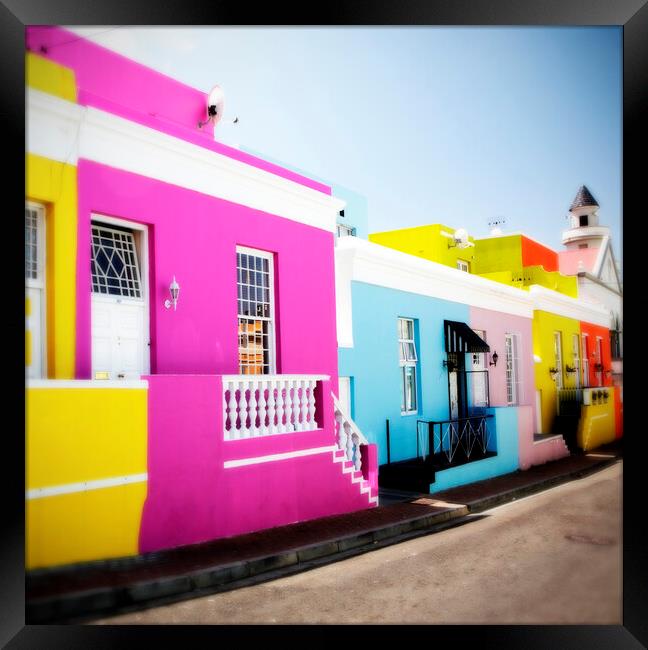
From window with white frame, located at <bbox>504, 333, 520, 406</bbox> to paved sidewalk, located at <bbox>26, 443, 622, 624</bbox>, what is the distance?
18.0 ft

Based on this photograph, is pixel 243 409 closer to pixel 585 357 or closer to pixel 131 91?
pixel 131 91

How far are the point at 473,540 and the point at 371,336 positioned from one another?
4060 millimetres

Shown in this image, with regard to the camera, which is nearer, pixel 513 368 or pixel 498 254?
pixel 513 368

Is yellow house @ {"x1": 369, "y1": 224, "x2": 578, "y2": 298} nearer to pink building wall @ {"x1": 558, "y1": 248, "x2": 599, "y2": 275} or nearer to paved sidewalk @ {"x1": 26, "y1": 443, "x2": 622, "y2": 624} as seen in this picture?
pink building wall @ {"x1": 558, "y1": 248, "x2": 599, "y2": 275}

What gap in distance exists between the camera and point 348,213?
16.8 m

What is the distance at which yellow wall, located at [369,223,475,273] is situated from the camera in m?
16.3

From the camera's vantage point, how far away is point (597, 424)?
1630 cm

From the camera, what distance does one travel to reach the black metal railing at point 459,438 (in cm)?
1155

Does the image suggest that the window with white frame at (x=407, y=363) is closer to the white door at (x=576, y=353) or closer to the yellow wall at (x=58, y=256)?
the yellow wall at (x=58, y=256)

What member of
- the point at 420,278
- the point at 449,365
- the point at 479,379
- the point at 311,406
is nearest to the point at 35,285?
the point at 311,406

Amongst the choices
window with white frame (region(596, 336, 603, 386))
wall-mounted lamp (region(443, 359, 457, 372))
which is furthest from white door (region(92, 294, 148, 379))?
window with white frame (region(596, 336, 603, 386))

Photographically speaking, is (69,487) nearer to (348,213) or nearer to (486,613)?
(486,613)

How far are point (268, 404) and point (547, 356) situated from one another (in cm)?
1082
